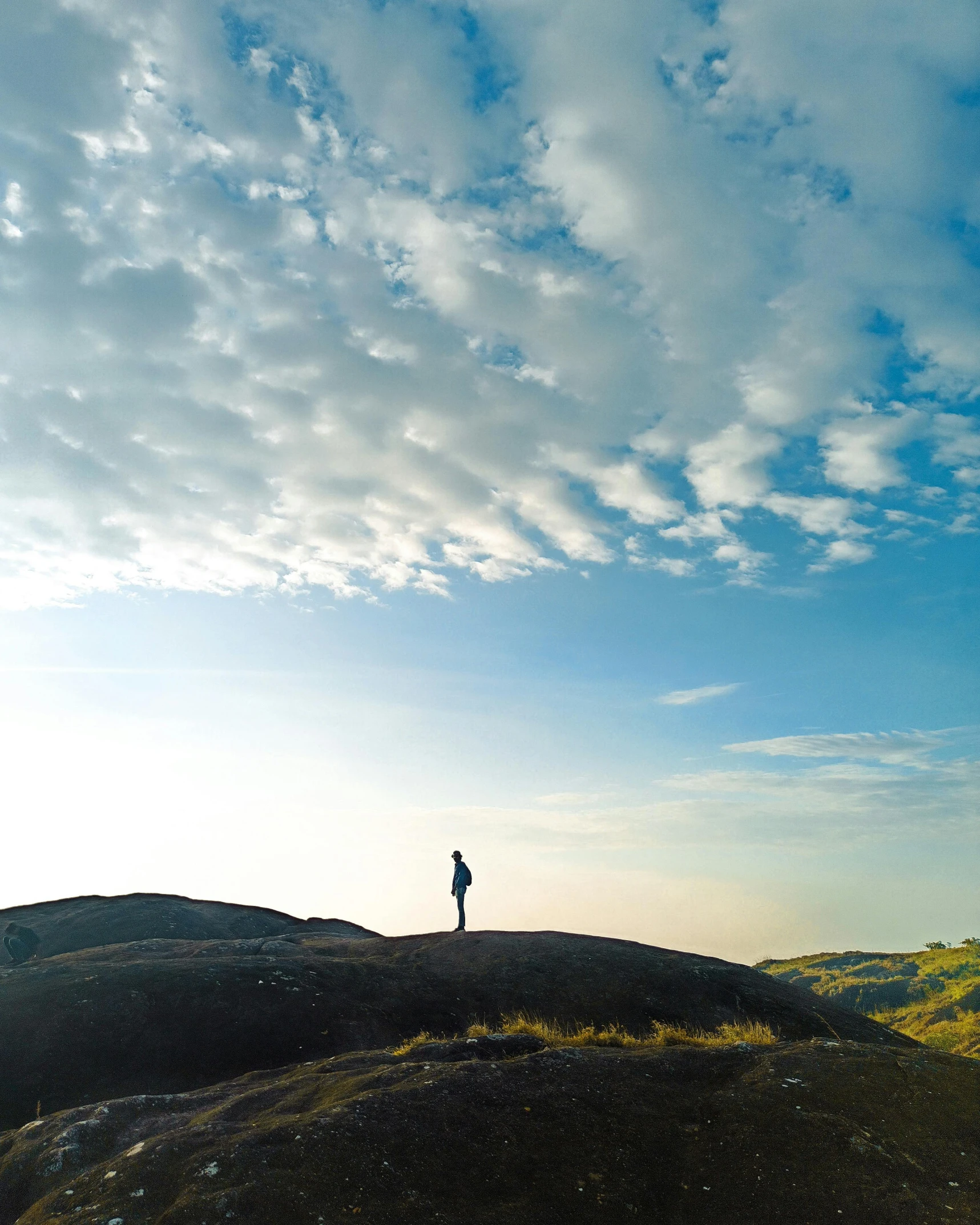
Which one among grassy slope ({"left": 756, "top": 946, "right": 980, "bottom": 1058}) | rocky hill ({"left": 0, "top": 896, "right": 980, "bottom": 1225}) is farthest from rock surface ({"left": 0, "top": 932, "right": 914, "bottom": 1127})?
grassy slope ({"left": 756, "top": 946, "right": 980, "bottom": 1058})

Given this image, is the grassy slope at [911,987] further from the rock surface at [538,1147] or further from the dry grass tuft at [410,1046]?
the rock surface at [538,1147]

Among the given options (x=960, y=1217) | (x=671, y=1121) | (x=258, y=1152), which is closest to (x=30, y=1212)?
(x=258, y=1152)

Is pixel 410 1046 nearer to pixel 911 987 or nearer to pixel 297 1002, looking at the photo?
pixel 297 1002

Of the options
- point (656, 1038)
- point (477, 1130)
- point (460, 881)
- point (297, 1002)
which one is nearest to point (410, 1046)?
point (656, 1038)

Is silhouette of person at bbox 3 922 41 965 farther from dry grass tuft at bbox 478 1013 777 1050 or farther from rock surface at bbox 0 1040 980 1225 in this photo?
dry grass tuft at bbox 478 1013 777 1050

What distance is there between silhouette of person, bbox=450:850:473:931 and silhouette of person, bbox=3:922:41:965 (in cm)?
1542

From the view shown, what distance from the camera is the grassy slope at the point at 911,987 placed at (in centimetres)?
3189

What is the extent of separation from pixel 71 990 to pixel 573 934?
52.6 ft

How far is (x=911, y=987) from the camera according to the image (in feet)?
140

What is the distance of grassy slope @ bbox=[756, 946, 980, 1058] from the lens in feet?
105

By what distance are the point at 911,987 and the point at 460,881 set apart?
3087 centimetres

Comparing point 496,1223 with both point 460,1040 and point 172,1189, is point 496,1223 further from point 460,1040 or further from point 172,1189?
point 460,1040

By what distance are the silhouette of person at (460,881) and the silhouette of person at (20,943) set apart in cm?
1542

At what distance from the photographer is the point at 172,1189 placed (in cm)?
796
